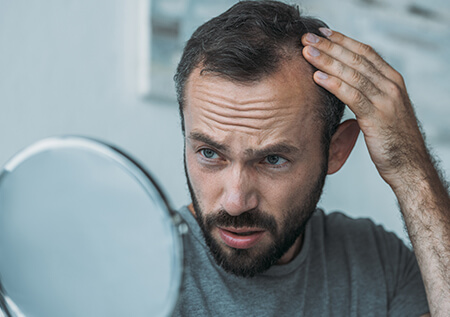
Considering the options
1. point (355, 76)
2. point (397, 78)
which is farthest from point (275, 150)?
point (397, 78)

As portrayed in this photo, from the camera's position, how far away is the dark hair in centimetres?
111

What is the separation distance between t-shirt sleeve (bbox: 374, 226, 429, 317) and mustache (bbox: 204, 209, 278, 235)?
423 millimetres

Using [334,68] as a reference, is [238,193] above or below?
below

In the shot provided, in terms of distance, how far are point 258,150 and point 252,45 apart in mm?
233

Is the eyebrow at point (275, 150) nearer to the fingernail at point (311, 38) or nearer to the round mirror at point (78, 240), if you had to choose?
the fingernail at point (311, 38)

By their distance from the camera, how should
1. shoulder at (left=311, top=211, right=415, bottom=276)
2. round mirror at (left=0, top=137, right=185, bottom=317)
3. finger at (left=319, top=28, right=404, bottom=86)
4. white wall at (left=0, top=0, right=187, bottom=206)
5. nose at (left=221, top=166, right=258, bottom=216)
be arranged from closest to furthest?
round mirror at (left=0, top=137, right=185, bottom=317)
nose at (left=221, top=166, right=258, bottom=216)
finger at (left=319, top=28, right=404, bottom=86)
shoulder at (left=311, top=211, right=415, bottom=276)
white wall at (left=0, top=0, right=187, bottom=206)

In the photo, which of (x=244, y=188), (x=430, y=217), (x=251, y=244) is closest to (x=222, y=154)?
(x=244, y=188)

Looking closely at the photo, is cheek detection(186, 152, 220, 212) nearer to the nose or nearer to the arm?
the nose

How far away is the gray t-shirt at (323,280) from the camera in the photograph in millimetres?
1217

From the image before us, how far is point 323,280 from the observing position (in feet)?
4.35

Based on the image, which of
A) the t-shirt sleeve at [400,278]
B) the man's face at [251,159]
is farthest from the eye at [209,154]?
the t-shirt sleeve at [400,278]

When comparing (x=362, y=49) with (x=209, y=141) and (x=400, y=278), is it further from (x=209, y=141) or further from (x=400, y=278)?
(x=400, y=278)

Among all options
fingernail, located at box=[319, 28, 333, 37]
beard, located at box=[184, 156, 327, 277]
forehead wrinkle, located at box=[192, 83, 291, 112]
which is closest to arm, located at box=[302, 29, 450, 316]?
fingernail, located at box=[319, 28, 333, 37]

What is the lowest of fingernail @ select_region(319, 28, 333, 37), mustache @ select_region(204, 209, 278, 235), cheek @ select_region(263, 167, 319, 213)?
mustache @ select_region(204, 209, 278, 235)
